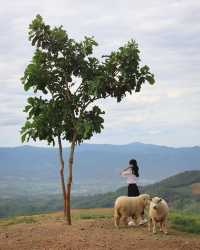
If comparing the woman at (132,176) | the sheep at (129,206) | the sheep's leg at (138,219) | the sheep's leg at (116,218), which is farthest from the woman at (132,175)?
the sheep's leg at (116,218)

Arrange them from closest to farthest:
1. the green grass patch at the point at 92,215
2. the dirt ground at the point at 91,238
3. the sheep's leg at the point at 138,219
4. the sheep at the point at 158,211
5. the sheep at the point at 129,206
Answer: the dirt ground at the point at 91,238, the sheep at the point at 158,211, the sheep at the point at 129,206, the sheep's leg at the point at 138,219, the green grass patch at the point at 92,215

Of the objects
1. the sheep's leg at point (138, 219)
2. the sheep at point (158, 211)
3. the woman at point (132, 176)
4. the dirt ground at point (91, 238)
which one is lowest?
the dirt ground at point (91, 238)

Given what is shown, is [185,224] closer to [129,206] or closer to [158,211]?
[129,206]

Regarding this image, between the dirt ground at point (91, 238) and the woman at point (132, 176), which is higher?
the woman at point (132, 176)

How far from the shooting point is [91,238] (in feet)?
64.5

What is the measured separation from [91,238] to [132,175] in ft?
13.5

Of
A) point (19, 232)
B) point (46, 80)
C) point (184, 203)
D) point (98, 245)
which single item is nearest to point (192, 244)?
point (98, 245)

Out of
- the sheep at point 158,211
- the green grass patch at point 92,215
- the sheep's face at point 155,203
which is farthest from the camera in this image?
the green grass patch at point 92,215

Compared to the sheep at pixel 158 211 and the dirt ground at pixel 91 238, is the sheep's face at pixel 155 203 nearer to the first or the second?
the sheep at pixel 158 211

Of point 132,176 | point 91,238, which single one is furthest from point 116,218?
point 91,238

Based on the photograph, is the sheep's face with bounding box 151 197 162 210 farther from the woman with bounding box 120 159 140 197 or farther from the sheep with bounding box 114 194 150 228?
the woman with bounding box 120 159 140 197

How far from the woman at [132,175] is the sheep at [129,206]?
2.45 ft

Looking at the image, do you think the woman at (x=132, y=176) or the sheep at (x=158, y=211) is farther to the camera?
the woman at (x=132, y=176)

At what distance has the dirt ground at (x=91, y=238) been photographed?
739 inches
